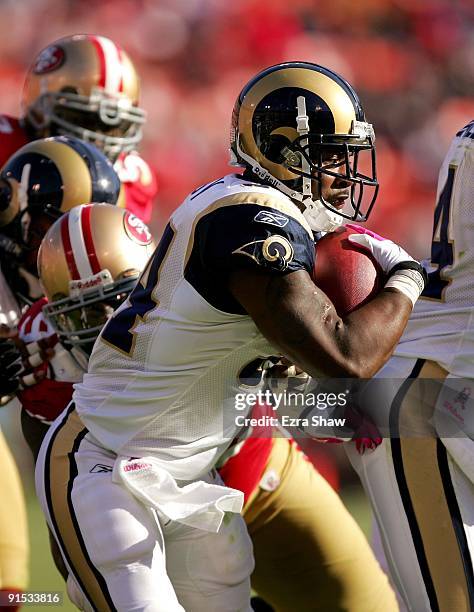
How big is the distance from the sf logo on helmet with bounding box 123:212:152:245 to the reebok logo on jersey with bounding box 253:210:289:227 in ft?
3.29

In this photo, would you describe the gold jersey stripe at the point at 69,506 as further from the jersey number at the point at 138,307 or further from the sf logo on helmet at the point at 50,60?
the sf logo on helmet at the point at 50,60

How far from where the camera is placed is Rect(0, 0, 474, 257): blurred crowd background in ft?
24.9

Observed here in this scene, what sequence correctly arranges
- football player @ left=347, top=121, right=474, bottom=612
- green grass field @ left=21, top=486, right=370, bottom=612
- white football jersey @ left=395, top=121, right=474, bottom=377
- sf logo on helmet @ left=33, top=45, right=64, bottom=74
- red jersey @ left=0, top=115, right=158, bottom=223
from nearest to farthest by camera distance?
football player @ left=347, top=121, right=474, bottom=612 → white football jersey @ left=395, top=121, right=474, bottom=377 → green grass field @ left=21, top=486, right=370, bottom=612 → red jersey @ left=0, top=115, right=158, bottom=223 → sf logo on helmet @ left=33, top=45, right=64, bottom=74

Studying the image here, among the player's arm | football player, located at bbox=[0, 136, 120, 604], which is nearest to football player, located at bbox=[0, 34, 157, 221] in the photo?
football player, located at bbox=[0, 136, 120, 604]

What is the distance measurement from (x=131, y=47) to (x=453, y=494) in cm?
557

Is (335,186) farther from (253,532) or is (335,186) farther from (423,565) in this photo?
(253,532)

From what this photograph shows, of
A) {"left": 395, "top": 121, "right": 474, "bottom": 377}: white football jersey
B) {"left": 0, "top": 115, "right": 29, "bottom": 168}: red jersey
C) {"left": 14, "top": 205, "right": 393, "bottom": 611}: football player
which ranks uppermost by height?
{"left": 0, "top": 115, "right": 29, "bottom": 168}: red jersey

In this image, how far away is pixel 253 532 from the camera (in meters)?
3.60

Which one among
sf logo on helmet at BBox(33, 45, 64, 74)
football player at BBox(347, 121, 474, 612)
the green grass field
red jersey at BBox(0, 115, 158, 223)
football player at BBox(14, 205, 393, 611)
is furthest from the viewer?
sf logo on helmet at BBox(33, 45, 64, 74)

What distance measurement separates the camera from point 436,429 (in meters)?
2.88

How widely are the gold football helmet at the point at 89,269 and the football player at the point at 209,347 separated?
55cm

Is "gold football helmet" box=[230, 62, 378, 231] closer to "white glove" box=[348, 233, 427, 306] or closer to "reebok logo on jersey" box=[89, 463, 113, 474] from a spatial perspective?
"white glove" box=[348, 233, 427, 306]

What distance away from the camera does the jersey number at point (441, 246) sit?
2.99m

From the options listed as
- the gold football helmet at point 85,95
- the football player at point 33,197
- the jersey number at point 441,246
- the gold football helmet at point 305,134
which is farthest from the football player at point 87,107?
the gold football helmet at point 305,134
